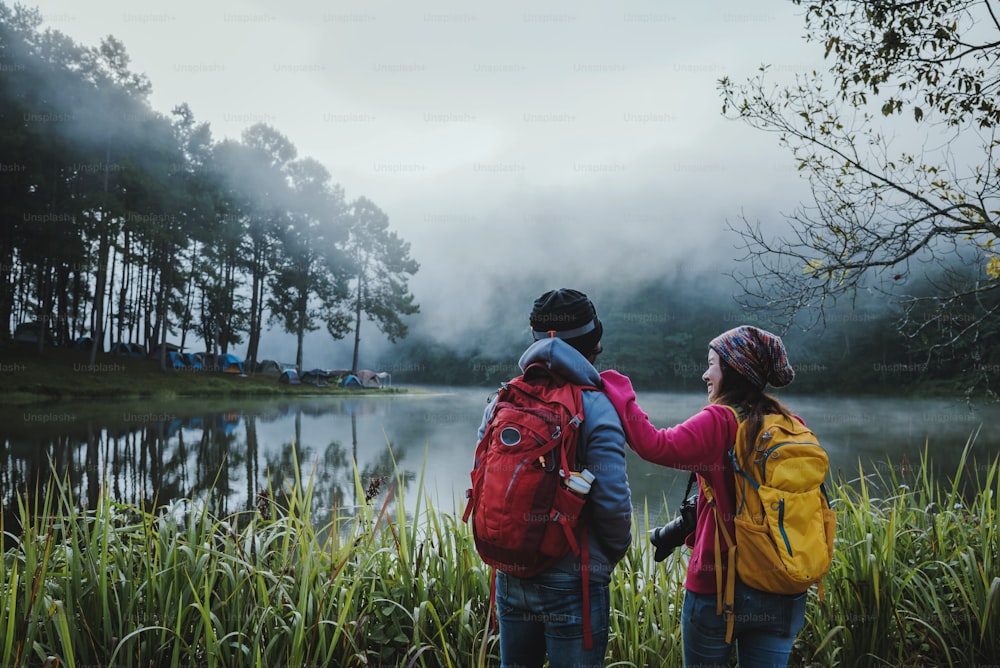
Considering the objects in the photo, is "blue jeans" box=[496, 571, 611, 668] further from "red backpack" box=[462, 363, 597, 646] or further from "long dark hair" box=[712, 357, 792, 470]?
"long dark hair" box=[712, 357, 792, 470]

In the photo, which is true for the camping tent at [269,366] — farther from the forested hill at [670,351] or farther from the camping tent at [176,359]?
the forested hill at [670,351]

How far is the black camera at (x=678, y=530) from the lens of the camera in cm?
182

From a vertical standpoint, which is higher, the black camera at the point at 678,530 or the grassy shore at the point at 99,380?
the black camera at the point at 678,530

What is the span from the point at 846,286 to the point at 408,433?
43.1 ft

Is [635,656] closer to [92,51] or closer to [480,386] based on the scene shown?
[92,51]

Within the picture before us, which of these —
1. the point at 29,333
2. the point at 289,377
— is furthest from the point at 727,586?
the point at 29,333

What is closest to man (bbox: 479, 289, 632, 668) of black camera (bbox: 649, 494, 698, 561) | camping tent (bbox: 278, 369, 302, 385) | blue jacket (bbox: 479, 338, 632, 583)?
blue jacket (bbox: 479, 338, 632, 583)

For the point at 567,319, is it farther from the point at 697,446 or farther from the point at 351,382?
the point at 351,382

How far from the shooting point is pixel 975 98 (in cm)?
364

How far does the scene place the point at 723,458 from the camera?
5.41 feet

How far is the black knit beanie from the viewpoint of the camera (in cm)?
164

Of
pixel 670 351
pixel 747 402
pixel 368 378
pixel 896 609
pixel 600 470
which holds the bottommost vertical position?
pixel 368 378

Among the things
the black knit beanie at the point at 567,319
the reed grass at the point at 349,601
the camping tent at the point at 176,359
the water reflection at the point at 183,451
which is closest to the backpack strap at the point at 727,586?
the black knit beanie at the point at 567,319

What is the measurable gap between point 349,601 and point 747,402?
57.5 inches
